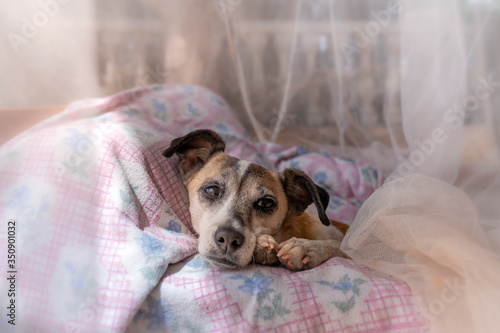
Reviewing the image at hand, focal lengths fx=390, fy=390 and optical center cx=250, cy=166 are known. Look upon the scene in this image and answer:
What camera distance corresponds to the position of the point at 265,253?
201cm

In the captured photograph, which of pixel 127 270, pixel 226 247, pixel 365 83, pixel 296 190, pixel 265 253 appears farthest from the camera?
pixel 365 83

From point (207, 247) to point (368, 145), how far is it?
2.91 m

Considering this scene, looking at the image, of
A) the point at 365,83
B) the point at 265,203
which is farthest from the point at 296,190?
the point at 365,83

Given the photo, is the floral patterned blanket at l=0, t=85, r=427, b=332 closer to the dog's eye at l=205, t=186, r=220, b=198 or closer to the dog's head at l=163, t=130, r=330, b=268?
the dog's head at l=163, t=130, r=330, b=268

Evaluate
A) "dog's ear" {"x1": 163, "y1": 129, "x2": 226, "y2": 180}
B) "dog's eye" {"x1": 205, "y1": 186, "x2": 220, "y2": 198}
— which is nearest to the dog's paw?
"dog's eye" {"x1": 205, "y1": 186, "x2": 220, "y2": 198}

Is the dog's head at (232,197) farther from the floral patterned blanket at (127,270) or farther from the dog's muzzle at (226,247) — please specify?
the floral patterned blanket at (127,270)

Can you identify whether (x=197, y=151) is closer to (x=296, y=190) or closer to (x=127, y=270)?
(x=296, y=190)

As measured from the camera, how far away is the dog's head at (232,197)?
6.28 feet

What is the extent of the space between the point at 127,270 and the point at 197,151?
967 millimetres

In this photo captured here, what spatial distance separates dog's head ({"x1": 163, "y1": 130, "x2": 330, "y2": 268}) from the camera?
1.91 m

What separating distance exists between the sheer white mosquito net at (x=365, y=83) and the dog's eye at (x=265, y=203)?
0.50 metres

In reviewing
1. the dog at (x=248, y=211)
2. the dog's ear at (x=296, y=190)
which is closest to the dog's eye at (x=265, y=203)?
the dog at (x=248, y=211)

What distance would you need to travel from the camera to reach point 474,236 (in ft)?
5.96

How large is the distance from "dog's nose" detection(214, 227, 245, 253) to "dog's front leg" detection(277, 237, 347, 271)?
242 mm
